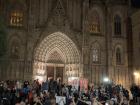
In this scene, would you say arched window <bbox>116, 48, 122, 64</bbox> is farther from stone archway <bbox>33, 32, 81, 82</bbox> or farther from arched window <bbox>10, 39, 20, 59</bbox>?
arched window <bbox>10, 39, 20, 59</bbox>

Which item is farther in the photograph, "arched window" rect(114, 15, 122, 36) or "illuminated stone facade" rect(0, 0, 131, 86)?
"arched window" rect(114, 15, 122, 36)

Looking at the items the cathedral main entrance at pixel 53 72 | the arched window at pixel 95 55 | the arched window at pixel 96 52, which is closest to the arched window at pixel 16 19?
the cathedral main entrance at pixel 53 72

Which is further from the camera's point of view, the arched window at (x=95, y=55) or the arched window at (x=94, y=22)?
the arched window at (x=94, y=22)

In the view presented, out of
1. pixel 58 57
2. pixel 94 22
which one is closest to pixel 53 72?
pixel 58 57

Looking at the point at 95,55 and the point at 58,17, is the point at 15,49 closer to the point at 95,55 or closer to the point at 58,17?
the point at 58,17

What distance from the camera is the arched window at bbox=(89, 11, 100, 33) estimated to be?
37519 millimetres

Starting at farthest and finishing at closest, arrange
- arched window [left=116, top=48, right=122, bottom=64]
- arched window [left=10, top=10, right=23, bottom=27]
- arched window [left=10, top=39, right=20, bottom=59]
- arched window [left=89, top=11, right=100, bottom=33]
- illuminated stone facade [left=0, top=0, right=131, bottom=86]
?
1. arched window [left=116, top=48, right=122, bottom=64]
2. arched window [left=89, top=11, right=100, bottom=33]
3. arched window [left=10, top=10, right=23, bottom=27]
4. illuminated stone facade [left=0, top=0, right=131, bottom=86]
5. arched window [left=10, top=39, right=20, bottom=59]

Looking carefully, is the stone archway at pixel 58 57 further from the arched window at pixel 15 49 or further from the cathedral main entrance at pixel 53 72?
the arched window at pixel 15 49

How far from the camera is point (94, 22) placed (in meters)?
37.9

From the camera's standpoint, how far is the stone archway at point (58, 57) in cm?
3472

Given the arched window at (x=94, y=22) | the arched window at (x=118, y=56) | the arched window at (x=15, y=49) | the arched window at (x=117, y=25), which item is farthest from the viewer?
the arched window at (x=117, y=25)

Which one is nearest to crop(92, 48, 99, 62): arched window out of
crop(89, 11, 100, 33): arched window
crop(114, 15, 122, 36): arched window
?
crop(89, 11, 100, 33): arched window

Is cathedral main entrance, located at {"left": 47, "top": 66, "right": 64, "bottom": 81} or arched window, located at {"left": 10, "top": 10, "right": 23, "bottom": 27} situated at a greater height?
arched window, located at {"left": 10, "top": 10, "right": 23, "bottom": 27}

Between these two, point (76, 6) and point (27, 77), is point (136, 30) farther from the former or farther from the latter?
point (27, 77)
